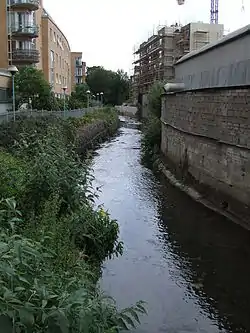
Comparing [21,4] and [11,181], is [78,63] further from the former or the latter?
[11,181]

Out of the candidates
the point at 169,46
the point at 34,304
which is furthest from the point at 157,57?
the point at 34,304

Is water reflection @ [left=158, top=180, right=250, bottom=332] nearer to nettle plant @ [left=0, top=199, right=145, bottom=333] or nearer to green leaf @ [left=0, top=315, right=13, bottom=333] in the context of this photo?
nettle plant @ [left=0, top=199, right=145, bottom=333]

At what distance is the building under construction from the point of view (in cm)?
5881

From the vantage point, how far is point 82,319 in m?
3.22

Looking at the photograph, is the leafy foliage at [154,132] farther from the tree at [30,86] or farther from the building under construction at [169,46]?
the building under construction at [169,46]

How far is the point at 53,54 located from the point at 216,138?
1529 inches

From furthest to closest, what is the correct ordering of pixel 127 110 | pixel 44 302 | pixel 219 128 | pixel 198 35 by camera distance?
pixel 127 110 → pixel 198 35 → pixel 219 128 → pixel 44 302

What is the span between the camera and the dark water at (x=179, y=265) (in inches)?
329

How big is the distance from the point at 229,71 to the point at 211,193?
4.26 m

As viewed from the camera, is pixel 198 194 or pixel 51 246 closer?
pixel 51 246

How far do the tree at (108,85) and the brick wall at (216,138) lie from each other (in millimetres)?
67325

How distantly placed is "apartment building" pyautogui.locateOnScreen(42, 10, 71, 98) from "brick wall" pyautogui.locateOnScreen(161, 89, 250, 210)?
2625 cm

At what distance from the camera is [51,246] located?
6.79 m

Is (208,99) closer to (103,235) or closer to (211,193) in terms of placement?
(211,193)
